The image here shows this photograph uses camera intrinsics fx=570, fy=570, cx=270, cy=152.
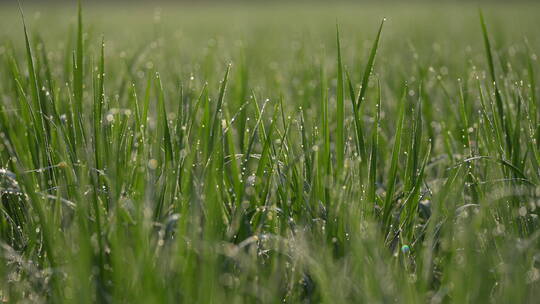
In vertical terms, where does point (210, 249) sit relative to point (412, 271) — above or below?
above

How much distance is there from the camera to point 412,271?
2.91 feet

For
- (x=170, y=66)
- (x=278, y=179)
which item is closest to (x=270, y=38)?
(x=170, y=66)

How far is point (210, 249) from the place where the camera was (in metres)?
0.73

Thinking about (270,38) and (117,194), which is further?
(270,38)

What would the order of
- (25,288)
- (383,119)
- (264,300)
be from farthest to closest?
(383,119) → (25,288) → (264,300)

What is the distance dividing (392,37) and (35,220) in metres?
3.42

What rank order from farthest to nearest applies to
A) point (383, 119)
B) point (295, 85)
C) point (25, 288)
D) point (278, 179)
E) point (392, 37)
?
point (392, 37) < point (295, 85) < point (383, 119) < point (278, 179) < point (25, 288)

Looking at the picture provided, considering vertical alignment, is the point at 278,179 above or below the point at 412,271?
above

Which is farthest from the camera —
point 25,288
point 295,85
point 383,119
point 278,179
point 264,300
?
point 295,85

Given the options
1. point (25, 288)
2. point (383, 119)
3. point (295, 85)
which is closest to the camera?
point (25, 288)

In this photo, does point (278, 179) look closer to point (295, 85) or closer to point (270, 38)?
point (295, 85)

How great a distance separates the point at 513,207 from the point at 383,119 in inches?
22.3

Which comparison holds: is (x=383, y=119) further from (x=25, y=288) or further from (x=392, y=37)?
(x=392, y=37)

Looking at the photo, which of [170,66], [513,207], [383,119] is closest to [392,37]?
[170,66]
